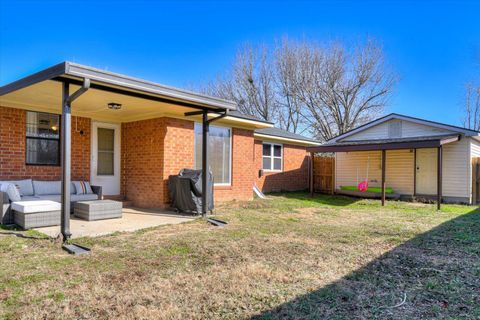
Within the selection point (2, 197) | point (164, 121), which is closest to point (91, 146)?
point (164, 121)

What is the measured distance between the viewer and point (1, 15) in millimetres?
10039

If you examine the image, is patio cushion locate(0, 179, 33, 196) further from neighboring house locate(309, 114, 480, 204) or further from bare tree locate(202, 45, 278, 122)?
bare tree locate(202, 45, 278, 122)

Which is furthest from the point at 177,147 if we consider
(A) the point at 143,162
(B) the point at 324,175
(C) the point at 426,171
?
(C) the point at 426,171

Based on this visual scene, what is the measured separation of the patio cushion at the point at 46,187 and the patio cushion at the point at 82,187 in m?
0.42

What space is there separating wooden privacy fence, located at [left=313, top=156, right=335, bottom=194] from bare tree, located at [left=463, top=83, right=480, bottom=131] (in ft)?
61.2

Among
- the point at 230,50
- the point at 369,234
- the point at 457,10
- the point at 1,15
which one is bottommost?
the point at 369,234

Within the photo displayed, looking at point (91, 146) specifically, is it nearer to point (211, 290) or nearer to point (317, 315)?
point (211, 290)

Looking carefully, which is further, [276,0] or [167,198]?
[276,0]

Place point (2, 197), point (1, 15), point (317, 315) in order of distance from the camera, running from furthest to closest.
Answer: point (1, 15) → point (2, 197) → point (317, 315)

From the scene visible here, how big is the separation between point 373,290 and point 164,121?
6.96 meters

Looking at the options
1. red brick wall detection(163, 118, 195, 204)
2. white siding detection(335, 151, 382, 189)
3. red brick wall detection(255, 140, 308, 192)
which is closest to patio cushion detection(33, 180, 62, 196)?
red brick wall detection(163, 118, 195, 204)

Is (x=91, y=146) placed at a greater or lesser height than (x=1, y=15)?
lesser

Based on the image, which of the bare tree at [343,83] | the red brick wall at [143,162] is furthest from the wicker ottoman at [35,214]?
the bare tree at [343,83]

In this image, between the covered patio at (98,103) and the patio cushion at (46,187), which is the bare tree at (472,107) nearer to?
the covered patio at (98,103)
